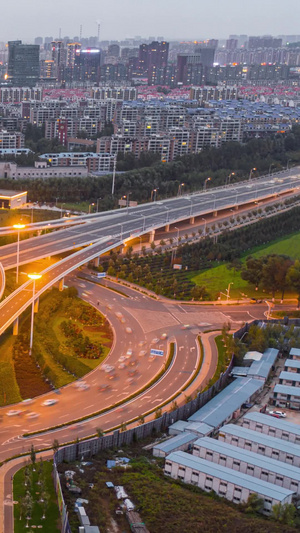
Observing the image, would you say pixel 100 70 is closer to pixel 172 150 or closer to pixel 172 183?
pixel 172 150

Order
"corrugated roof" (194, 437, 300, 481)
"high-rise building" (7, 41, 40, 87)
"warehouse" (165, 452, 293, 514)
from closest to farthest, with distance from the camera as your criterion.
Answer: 1. "warehouse" (165, 452, 293, 514)
2. "corrugated roof" (194, 437, 300, 481)
3. "high-rise building" (7, 41, 40, 87)

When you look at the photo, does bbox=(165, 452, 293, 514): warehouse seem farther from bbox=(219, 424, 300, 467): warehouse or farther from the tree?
the tree

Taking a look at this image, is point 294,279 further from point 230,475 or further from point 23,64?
point 23,64

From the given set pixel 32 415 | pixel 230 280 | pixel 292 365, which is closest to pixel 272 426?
pixel 292 365

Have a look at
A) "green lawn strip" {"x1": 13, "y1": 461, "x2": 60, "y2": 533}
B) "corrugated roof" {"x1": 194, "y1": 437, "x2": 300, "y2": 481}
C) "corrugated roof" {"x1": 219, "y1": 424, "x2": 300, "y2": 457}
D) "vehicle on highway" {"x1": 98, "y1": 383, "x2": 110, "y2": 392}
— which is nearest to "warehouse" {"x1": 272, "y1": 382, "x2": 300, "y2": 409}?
"corrugated roof" {"x1": 219, "y1": 424, "x2": 300, "y2": 457}

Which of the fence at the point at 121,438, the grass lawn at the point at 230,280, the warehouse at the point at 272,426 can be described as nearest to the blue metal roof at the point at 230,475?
the fence at the point at 121,438

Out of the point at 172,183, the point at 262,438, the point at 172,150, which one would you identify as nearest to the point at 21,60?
the point at 172,150
